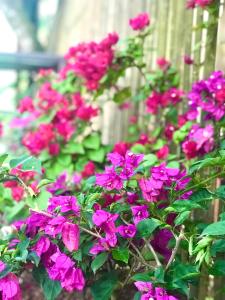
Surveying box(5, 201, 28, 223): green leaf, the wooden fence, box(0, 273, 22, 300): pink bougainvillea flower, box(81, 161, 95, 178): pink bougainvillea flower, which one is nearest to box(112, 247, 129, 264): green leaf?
box(0, 273, 22, 300): pink bougainvillea flower

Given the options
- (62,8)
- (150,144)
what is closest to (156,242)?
(150,144)

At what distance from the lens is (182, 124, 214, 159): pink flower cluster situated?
1852mm

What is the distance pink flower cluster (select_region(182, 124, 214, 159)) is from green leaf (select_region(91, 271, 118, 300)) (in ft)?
1.86

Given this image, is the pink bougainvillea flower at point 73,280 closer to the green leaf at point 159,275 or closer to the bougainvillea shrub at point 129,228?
the bougainvillea shrub at point 129,228

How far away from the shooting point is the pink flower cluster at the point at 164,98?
2.39 metres

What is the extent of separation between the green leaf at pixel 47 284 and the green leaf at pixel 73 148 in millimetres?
1220

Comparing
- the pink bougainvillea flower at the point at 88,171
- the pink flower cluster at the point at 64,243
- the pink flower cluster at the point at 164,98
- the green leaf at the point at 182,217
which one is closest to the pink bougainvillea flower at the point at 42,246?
the pink flower cluster at the point at 64,243

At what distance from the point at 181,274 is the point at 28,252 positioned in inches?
15.7

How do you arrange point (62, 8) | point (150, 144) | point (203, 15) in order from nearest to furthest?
1. point (203, 15)
2. point (150, 144)
3. point (62, 8)

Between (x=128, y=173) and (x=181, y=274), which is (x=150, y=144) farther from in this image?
(x=181, y=274)

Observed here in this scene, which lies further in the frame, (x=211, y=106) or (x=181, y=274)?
(x=211, y=106)

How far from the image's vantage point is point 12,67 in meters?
5.98

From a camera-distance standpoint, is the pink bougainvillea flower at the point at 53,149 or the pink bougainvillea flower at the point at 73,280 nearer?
the pink bougainvillea flower at the point at 73,280

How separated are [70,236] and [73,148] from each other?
1.37 meters
